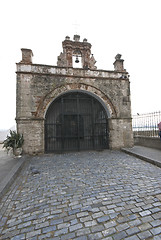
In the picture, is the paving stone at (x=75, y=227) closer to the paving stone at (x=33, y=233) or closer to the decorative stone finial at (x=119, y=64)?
the paving stone at (x=33, y=233)

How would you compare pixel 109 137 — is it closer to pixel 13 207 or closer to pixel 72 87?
pixel 72 87

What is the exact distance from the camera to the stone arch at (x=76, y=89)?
6262mm

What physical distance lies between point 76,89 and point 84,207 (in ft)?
19.3

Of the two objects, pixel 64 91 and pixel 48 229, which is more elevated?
pixel 64 91

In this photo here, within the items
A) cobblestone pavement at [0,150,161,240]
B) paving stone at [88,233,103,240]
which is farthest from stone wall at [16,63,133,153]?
paving stone at [88,233,103,240]

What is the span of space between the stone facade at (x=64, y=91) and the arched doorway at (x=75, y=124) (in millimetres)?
513

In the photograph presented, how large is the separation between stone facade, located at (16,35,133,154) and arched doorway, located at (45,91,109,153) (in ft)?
1.68

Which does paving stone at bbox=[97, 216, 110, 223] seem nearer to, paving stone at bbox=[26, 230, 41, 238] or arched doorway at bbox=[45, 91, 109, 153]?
paving stone at bbox=[26, 230, 41, 238]

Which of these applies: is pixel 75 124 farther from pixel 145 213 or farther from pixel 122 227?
pixel 122 227

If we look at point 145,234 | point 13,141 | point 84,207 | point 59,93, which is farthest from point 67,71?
point 145,234

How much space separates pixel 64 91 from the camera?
6.62m

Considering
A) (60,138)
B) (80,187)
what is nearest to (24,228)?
(80,187)

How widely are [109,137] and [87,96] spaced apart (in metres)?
3.05

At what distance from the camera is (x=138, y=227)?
159 cm
